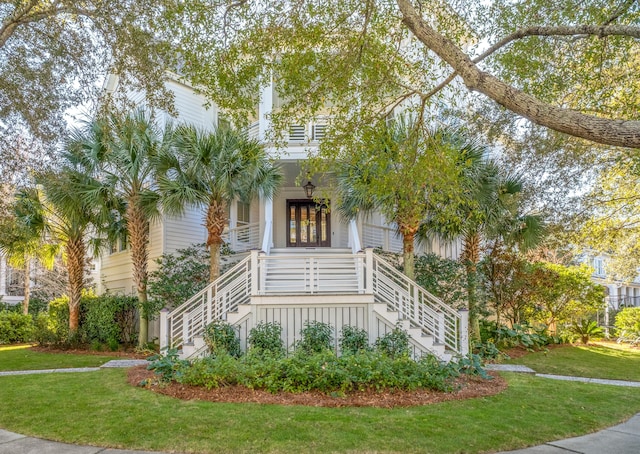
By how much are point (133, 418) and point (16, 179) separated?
575 cm

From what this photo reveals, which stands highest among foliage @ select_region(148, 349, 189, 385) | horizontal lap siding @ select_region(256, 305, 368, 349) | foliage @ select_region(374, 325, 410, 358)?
horizontal lap siding @ select_region(256, 305, 368, 349)

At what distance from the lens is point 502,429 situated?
18.3 feet

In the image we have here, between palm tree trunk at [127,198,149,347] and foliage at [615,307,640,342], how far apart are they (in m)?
16.1

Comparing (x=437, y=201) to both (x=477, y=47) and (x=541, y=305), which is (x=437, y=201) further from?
(x=541, y=305)

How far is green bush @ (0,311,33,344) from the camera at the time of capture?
55.3 feet

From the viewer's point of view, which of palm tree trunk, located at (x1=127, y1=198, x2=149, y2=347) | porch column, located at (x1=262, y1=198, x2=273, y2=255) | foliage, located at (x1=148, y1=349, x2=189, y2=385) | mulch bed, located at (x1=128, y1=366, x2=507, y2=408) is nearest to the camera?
mulch bed, located at (x1=128, y1=366, x2=507, y2=408)

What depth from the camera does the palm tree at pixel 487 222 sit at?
11.7m

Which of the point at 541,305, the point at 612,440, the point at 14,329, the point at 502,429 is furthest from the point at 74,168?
the point at 541,305

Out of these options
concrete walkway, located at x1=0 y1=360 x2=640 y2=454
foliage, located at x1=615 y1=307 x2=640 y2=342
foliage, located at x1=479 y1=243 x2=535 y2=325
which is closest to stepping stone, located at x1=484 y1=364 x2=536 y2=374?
foliage, located at x1=479 y1=243 x2=535 y2=325

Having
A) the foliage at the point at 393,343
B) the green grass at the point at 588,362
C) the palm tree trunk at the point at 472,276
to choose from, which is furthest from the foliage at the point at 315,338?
the green grass at the point at 588,362

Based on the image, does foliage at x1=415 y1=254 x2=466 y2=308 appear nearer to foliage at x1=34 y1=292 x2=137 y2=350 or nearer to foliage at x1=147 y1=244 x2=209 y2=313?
foliage at x1=147 y1=244 x2=209 y2=313

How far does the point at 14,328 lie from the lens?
56.2ft

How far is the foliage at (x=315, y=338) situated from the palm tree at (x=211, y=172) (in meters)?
3.68

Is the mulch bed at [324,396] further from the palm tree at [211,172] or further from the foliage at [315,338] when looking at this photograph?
the palm tree at [211,172]
